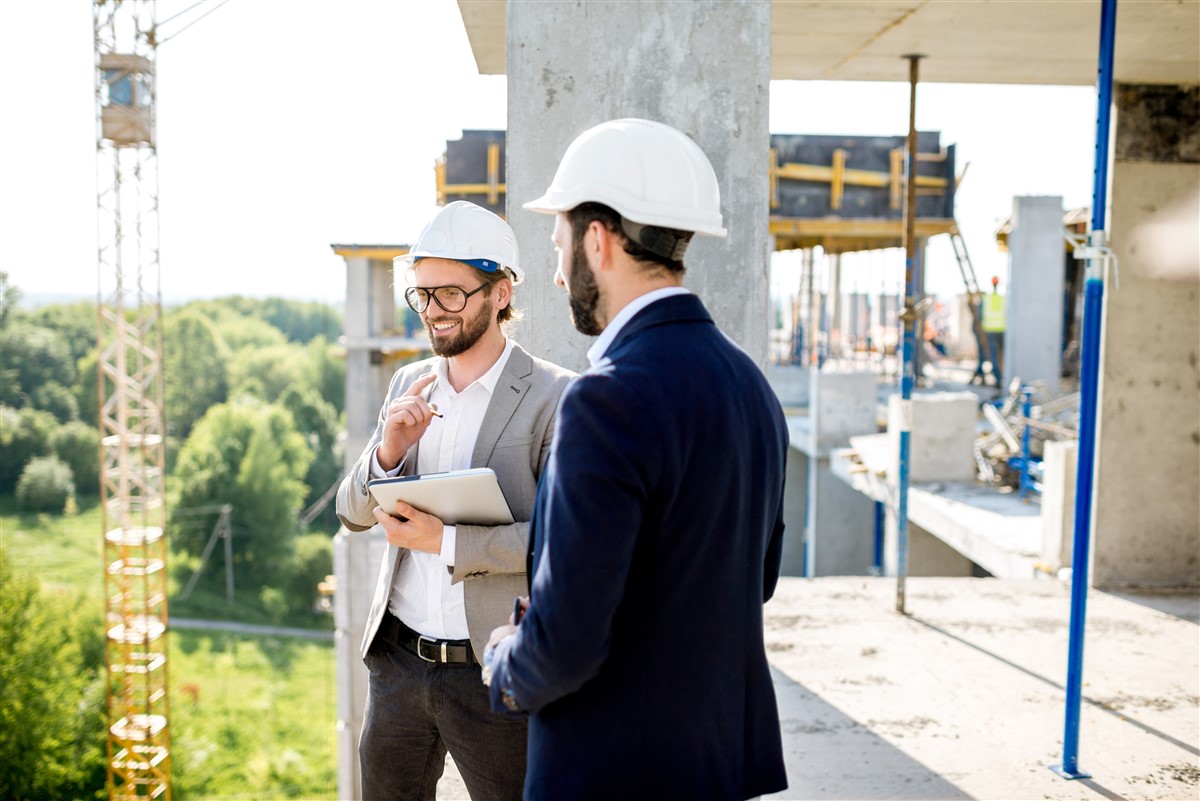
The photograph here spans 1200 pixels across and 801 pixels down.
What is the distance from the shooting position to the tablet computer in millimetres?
2336

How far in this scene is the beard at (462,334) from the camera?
8.72 ft

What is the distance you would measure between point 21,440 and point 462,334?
72.6 metres

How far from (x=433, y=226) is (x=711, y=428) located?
4.17 feet

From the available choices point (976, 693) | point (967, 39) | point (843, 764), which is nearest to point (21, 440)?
point (967, 39)

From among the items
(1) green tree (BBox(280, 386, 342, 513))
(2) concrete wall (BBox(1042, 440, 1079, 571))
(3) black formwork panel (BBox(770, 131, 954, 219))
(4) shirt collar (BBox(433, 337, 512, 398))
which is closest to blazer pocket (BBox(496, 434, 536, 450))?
(4) shirt collar (BBox(433, 337, 512, 398))

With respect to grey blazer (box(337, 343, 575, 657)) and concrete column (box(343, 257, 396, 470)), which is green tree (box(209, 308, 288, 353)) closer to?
concrete column (box(343, 257, 396, 470))

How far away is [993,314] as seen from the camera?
871 inches

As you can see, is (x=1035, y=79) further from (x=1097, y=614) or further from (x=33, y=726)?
(x=33, y=726)

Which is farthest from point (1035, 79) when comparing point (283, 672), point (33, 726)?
point (283, 672)

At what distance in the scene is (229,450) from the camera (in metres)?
68.8

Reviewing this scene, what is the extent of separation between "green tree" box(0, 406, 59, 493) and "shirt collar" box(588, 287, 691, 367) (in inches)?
2854

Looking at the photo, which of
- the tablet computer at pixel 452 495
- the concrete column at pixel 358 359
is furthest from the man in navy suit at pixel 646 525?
the concrete column at pixel 358 359

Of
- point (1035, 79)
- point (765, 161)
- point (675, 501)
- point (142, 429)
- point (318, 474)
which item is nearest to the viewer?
point (675, 501)

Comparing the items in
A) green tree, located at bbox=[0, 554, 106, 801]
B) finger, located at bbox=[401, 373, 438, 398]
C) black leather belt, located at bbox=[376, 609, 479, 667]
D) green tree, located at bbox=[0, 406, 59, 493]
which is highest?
finger, located at bbox=[401, 373, 438, 398]
